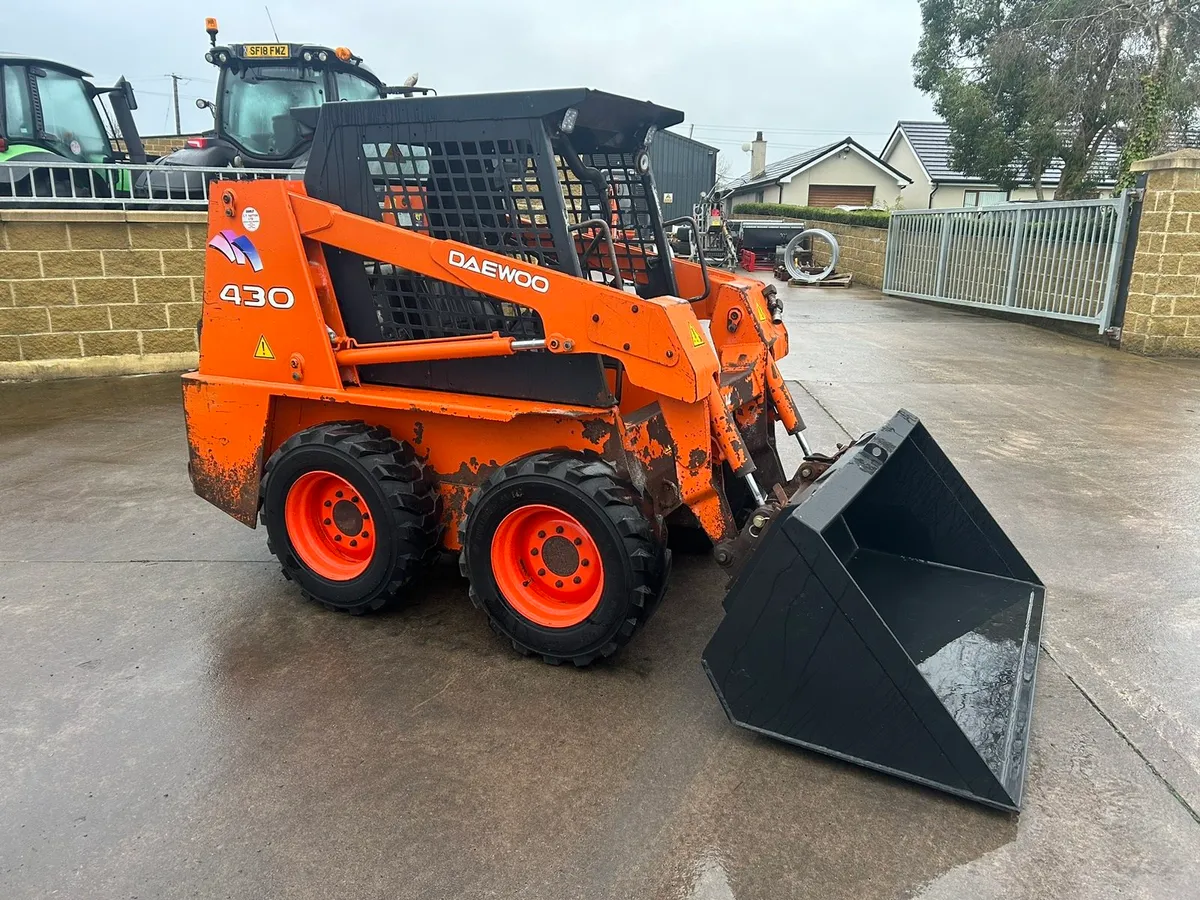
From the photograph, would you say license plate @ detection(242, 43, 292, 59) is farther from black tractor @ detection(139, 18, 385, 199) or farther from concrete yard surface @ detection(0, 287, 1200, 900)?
concrete yard surface @ detection(0, 287, 1200, 900)

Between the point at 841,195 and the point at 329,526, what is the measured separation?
3646 centimetres

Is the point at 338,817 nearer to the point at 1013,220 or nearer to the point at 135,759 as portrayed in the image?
the point at 135,759

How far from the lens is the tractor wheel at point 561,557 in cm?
288

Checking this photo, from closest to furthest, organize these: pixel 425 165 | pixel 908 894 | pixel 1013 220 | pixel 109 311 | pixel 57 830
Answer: pixel 908 894 < pixel 57 830 < pixel 425 165 < pixel 109 311 < pixel 1013 220

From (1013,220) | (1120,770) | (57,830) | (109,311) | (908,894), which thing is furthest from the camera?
(1013,220)

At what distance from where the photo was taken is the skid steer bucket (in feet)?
7.79

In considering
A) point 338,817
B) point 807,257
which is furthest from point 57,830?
point 807,257

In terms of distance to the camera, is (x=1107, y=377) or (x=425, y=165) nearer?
(x=425, y=165)

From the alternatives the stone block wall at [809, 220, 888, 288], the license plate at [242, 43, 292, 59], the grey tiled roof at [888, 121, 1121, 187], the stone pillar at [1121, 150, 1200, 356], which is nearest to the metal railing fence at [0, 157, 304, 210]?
the license plate at [242, 43, 292, 59]

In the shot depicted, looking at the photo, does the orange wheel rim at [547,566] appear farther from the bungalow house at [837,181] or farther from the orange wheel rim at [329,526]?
the bungalow house at [837,181]

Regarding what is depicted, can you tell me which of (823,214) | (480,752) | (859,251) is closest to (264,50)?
(480,752)

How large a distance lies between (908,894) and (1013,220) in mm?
11957

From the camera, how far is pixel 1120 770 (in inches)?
101

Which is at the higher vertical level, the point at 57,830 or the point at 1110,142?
the point at 1110,142
